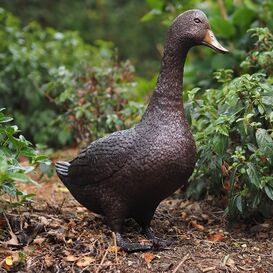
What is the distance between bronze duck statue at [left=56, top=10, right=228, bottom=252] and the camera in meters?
2.75

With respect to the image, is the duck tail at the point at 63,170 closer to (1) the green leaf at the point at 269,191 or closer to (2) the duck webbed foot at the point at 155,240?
(2) the duck webbed foot at the point at 155,240

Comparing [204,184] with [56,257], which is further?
[204,184]

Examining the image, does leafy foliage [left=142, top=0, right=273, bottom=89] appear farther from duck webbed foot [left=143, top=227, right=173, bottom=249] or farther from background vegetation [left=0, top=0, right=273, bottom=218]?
duck webbed foot [left=143, top=227, right=173, bottom=249]

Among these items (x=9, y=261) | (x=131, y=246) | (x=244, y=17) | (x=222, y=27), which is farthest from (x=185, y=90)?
(x=9, y=261)

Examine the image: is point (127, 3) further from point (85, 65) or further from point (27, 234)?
point (27, 234)

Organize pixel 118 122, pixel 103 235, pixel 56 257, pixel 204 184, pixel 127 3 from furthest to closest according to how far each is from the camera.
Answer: pixel 127 3
pixel 118 122
pixel 204 184
pixel 103 235
pixel 56 257

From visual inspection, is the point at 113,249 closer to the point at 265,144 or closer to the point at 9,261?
the point at 9,261

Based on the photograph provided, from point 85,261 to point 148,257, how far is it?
0.30 metres

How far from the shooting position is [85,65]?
194 inches

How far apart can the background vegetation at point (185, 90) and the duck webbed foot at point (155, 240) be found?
42 centimetres

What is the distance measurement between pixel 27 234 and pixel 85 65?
2341 millimetres

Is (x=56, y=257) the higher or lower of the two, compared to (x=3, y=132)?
lower

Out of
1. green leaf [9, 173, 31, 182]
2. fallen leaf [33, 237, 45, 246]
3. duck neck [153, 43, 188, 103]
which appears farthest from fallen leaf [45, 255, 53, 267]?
duck neck [153, 43, 188, 103]

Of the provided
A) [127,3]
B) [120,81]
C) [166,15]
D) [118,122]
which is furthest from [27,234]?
[127,3]
